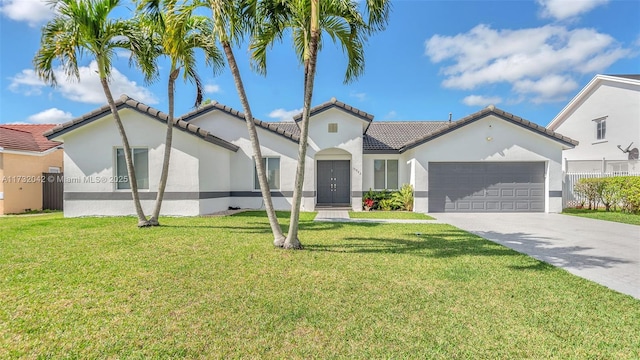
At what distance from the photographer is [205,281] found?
507cm

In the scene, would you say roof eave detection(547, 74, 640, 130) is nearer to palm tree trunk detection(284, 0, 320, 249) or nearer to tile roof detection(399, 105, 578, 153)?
tile roof detection(399, 105, 578, 153)

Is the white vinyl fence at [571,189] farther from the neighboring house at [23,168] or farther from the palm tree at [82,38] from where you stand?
the neighboring house at [23,168]

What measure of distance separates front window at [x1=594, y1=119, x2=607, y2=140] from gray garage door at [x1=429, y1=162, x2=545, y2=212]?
1153 centimetres

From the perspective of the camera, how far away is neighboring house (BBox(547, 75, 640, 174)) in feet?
65.4

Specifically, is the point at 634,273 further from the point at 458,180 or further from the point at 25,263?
the point at 25,263

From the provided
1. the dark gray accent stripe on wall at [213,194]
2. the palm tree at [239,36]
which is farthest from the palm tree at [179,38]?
the dark gray accent stripe on wall at [213,194]

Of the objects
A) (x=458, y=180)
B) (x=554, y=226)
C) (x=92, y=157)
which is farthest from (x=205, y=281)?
(x=458, y=180)

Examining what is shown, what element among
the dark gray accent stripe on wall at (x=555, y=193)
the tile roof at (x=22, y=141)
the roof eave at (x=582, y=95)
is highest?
the roof eave at (x=582, y=95)

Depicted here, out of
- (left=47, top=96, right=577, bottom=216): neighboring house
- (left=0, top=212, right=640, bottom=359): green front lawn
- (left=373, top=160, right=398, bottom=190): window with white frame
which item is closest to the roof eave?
(left=47, top=96, right=577, bottom=216): neighboring house

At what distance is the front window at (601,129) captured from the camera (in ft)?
71.8

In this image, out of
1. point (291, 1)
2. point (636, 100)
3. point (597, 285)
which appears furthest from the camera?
point (636, 100)

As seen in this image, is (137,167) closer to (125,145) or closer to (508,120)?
(125,145)

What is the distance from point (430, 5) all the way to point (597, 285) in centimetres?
1121

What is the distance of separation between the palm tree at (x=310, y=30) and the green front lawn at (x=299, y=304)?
221 cm
